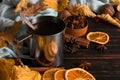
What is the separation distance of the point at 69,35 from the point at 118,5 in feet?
0.88

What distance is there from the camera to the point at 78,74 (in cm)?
81

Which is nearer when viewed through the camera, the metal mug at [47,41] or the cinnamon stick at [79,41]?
the metal mug at [47,41]

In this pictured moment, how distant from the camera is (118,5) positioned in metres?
1.10

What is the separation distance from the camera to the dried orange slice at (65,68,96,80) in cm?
80

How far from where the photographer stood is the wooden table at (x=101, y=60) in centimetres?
84

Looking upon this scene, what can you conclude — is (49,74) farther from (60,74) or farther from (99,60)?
(99,60)

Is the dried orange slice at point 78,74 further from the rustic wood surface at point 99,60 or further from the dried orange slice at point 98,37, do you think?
the dried orange slice at point 98,37

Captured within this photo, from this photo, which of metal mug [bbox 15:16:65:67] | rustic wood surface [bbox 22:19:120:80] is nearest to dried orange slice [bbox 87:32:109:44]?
rustic wood surface [bbox 22:19:120:80]

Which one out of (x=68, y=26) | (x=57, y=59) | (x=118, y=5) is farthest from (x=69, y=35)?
(x=118, y=5)

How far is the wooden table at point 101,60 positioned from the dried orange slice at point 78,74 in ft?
0.10

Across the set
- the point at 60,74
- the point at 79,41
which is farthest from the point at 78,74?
the point at 79,41

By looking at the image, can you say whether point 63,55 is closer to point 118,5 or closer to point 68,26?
point 68,26

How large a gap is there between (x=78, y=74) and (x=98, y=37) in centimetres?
Answer: 21

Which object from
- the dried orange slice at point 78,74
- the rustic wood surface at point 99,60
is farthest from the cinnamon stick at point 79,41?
the dried orange slice at point 78,74
